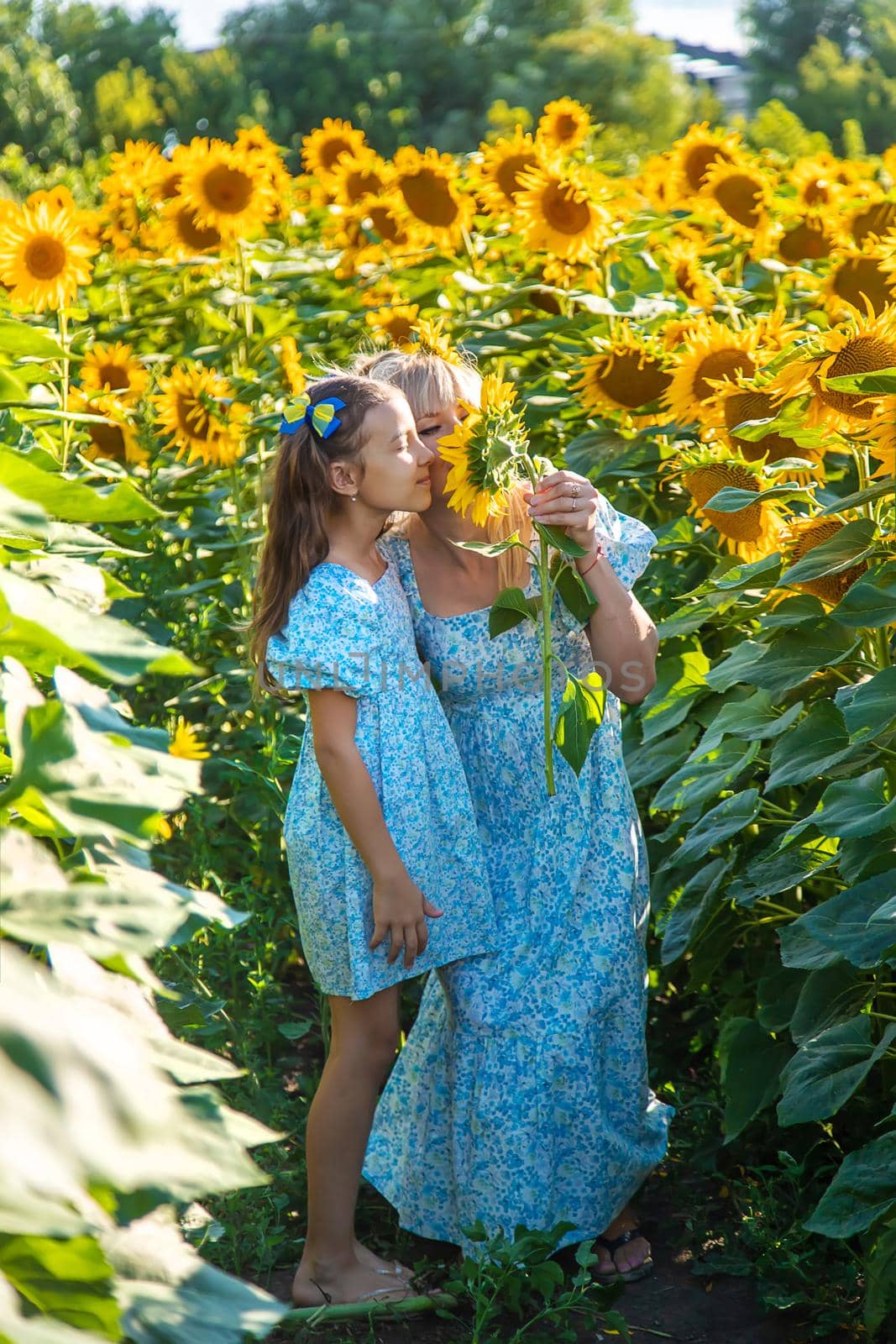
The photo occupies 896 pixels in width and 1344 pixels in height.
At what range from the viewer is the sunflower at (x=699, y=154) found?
341cm

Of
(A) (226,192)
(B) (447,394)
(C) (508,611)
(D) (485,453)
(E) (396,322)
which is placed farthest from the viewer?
(A) (226,192)

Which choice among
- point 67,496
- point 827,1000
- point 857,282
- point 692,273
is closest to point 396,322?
point 692,273

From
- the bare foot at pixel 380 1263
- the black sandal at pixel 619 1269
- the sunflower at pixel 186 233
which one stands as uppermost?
the sunflower at pixel 186 233

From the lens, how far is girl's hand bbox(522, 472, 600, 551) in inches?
77.9

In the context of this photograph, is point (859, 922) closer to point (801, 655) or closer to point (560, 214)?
point (801, 655)

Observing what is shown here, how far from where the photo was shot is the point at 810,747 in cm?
189

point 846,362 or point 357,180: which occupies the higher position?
point 846,362

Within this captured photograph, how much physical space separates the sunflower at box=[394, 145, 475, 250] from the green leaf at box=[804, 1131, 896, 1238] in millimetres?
2390

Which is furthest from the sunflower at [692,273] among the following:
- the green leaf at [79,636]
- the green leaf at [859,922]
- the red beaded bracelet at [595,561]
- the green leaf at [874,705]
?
the green leaf at [79,636]

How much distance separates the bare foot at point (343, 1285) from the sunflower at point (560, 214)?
2.02 meters

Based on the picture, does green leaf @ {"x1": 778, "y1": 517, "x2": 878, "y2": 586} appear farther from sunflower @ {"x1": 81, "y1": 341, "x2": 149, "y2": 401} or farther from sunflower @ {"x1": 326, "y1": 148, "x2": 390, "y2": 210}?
sunflower @ {"x1": 326, "y1": 148, "x2": 390, "y2": 210}

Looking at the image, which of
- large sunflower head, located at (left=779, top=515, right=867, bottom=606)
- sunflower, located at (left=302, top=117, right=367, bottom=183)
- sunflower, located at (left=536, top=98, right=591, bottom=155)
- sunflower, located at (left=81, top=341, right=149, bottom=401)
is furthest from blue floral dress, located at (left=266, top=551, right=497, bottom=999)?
sunflower, located at (left=302, top=117, right=367, bottom=183)

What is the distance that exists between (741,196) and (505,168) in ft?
1.80

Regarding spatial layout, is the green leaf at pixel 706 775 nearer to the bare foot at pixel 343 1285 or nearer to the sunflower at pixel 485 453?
the sunflower at pixel 485 453
